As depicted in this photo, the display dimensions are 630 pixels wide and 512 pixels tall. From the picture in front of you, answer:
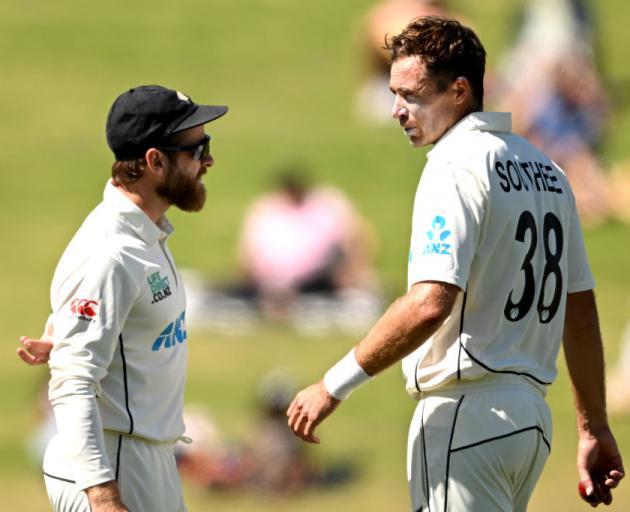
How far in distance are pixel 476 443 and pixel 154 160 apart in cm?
120

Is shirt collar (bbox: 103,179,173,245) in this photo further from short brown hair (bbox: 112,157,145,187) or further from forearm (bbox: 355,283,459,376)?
forearm (bbox: 355,283,459,376)

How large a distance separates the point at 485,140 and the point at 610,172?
1125 centimetres

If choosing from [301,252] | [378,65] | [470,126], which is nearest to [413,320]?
[470,126]

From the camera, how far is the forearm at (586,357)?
4152 mm

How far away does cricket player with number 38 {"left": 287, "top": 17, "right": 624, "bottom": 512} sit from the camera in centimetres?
370

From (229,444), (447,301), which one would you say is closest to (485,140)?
(447,301)

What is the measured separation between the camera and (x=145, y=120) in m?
4.00

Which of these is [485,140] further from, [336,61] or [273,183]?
[336,61]

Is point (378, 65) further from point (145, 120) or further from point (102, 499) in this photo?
point (102, 499)

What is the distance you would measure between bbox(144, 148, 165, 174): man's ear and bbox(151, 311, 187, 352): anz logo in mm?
429

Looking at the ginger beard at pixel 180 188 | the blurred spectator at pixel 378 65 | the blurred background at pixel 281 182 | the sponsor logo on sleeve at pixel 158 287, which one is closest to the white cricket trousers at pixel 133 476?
the sponsor logo on sleeve at pixel 158 287

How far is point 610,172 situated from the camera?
48.6 ft

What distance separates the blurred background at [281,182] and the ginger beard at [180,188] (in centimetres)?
608

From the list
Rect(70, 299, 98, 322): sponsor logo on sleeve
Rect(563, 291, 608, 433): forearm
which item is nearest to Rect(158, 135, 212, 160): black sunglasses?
Rect(70, 299, 98, 322): sponsor logo on sleeve
